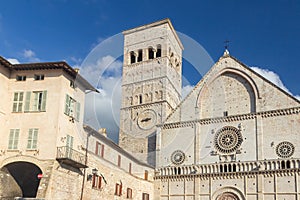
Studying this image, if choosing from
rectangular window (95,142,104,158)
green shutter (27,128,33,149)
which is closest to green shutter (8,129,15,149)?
green shutter (27,128,33,149)

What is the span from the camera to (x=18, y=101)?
26.5 meters

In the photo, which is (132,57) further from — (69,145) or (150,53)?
(69,145)

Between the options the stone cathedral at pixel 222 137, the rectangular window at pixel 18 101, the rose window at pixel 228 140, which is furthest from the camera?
the rose window at pixel 228 140

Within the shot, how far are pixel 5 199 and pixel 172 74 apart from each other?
32.3 metres

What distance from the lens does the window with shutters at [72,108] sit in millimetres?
26969

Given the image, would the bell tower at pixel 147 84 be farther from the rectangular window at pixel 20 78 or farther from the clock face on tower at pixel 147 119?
the rectangular window at pixel 20 78

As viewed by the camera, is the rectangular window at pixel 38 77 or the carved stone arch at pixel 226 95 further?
the carved stone arch at pixel 226 95

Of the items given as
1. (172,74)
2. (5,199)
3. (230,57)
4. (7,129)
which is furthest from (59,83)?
(172,74)

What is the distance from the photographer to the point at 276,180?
36.2m

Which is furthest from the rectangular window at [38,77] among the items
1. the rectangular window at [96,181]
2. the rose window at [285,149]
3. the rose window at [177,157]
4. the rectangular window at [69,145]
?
the rose window at [285,149]

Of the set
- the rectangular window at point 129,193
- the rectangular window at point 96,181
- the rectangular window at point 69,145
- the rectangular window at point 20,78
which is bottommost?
the rectangular window at point 129,193

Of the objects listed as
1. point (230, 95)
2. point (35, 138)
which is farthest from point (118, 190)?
point (230, 95)

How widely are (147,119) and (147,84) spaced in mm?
4898

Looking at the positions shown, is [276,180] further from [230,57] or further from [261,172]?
[230,57]
